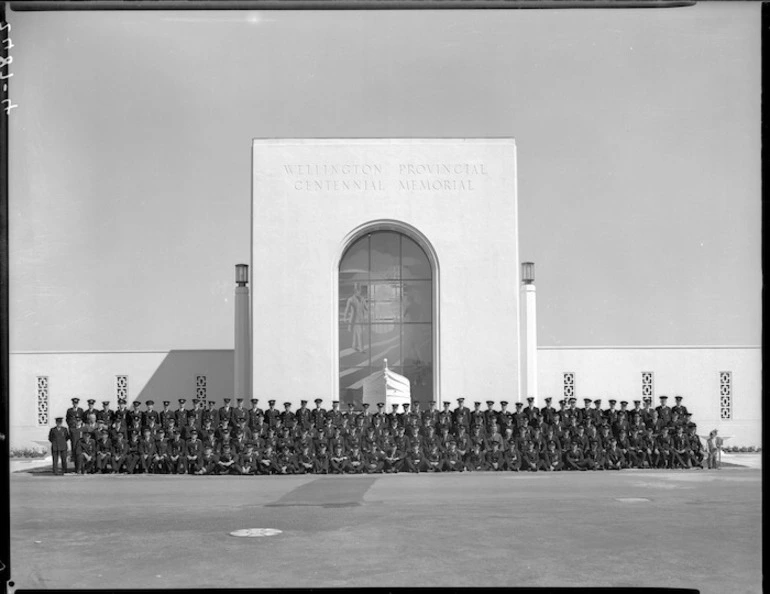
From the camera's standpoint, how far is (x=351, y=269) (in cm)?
2225

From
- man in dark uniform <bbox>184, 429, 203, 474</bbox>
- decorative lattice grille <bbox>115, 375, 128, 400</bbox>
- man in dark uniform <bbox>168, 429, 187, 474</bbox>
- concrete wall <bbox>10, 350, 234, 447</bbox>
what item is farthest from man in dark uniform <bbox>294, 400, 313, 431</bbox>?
decorative lattice grille <bbox>115, 375, 128, 400</bbox>

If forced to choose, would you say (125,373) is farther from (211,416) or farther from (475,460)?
(475,460)

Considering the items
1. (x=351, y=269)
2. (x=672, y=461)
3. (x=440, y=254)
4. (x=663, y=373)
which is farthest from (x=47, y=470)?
(x=663, y=373)

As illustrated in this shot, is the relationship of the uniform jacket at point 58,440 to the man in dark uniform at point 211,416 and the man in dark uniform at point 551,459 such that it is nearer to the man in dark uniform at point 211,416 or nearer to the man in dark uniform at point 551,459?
the man in dark uniform at point 211,416

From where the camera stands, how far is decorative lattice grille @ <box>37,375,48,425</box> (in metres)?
25.2

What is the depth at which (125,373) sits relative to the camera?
26.1m

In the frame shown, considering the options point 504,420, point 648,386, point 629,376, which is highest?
point 629,376

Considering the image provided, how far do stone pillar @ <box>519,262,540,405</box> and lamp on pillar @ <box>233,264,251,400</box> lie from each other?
268 inches

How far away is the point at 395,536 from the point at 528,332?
14595mm

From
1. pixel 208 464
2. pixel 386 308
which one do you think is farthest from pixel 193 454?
pixel 386 308

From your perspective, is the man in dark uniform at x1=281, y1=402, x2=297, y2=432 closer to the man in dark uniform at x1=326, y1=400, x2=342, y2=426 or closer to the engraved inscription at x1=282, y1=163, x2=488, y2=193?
the man in dark uniform at x1=326, y1=400, x2=342, y2=426

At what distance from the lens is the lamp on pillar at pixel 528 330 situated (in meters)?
22.2

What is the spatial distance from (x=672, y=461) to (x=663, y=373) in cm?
764

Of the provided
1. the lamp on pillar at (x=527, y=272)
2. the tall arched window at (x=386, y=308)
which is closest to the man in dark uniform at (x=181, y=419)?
the tall arched window at (x=386, y=308)
